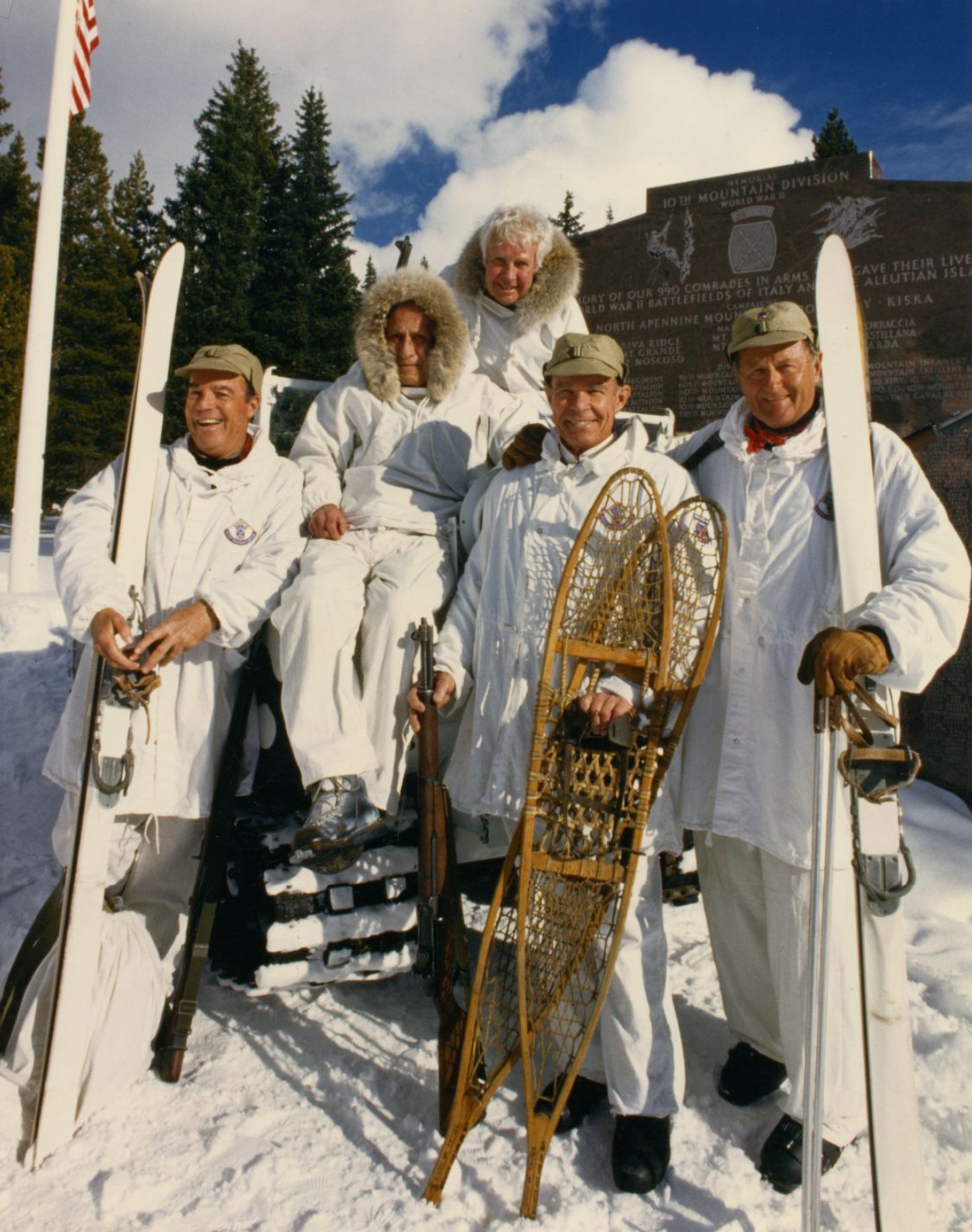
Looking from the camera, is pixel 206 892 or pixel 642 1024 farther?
pixel 206 892

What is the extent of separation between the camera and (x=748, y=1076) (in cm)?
279

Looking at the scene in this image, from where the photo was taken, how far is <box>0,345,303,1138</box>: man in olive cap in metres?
2.69

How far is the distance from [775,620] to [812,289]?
3.82 metres

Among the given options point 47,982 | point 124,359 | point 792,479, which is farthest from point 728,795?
point 124,359

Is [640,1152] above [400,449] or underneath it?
underneath

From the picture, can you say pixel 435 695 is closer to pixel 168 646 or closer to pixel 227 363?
pixel 168 646

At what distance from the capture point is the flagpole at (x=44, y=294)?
786 centimetres

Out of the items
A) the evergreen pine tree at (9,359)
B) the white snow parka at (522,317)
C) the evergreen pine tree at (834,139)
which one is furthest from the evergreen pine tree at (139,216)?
the white snow parka at (522,317)

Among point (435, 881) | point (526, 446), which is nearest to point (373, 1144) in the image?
point (435, 881)

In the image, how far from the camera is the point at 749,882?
2680 mm

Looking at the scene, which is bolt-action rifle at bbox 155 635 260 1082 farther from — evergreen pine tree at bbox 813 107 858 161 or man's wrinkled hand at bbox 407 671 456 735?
evergreen pine tree at bbox 813 107 858 161

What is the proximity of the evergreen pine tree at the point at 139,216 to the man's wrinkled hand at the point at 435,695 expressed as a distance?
29.3 m

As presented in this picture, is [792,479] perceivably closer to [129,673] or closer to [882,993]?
[882,993]

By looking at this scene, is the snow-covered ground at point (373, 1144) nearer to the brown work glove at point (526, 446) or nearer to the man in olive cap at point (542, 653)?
the man in olive cap at point (542, 653)
